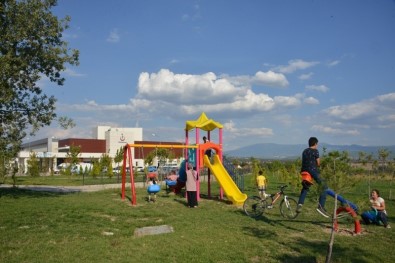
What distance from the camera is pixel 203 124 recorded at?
55.4 feet

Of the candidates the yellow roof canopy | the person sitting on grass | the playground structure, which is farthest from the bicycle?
the yellow roof canopy

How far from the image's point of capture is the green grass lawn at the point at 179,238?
6992 millimetres

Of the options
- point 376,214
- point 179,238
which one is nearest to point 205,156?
point 376,214

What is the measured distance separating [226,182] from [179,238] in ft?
25.3

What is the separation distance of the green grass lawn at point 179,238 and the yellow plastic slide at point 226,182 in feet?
8.12

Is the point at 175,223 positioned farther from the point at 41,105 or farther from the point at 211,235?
the point at 41,105

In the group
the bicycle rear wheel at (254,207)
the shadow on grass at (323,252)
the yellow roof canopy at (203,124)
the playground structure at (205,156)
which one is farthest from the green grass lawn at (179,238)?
the yellow roof canopy at (203,124)

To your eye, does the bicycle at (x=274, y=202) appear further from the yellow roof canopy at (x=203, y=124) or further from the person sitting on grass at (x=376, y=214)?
the yellow roof canopy at (x=203, y=124)

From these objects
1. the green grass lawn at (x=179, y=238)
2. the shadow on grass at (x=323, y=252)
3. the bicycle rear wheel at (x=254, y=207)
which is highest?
the bicycle rear wheel at (x=254, y=207)


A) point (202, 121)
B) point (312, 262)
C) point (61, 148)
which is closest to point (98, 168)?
point (202, 121)

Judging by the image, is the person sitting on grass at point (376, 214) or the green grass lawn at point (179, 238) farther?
the person sitting on grass at point (376, 214)

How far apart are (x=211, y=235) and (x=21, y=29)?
12995mm

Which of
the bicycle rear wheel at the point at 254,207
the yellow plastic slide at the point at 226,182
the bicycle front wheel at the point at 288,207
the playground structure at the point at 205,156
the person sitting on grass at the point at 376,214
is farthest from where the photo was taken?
the playground structure at the point at 205,156

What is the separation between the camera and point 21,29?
53.2ft
